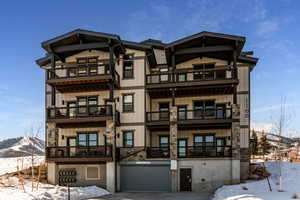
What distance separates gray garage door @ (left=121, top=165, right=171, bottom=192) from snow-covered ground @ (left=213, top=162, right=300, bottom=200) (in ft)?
15.3

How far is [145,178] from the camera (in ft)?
70.5

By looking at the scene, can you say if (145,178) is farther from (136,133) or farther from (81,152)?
(81,152)

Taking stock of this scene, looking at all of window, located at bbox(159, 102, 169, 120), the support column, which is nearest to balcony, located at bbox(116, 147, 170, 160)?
the support column

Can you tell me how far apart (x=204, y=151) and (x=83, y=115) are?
1087 cm

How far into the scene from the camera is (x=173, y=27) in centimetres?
2075

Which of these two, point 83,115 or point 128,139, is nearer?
point 83,115

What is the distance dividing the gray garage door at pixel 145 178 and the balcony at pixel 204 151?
7.22 feet

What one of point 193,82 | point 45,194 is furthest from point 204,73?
point 45,194

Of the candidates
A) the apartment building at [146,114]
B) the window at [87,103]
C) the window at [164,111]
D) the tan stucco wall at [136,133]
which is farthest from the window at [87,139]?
the window at [164,111]

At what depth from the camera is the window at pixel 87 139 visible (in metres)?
23.5

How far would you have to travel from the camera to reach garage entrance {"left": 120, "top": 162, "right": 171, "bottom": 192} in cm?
2109

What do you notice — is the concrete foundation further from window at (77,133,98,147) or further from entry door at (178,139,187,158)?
window at (77,133,98,147)

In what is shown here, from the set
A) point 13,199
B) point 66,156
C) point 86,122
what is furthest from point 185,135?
point 13,199

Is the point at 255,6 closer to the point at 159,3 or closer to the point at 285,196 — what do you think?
the point at 159,3
